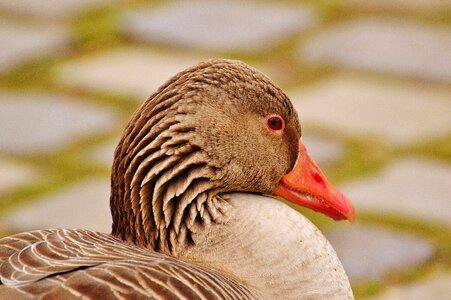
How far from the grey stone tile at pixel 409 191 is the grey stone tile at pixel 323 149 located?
312mm

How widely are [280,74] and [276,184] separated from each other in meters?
3.97

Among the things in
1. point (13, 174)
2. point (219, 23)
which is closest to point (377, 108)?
point (219, 23)

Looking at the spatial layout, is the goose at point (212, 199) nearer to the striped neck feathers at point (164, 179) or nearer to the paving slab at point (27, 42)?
the striped neck feathers at point (164, 179)

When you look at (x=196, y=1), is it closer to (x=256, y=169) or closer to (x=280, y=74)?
(x=280, y=74)

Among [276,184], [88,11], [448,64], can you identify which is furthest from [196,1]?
[276,184]

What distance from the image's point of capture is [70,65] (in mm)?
9195

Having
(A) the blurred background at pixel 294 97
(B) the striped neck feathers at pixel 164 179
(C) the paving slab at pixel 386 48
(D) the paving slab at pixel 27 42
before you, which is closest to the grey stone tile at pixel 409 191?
(A) the blurred background at pixel 294 97

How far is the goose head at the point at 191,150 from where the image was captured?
14.9 feet

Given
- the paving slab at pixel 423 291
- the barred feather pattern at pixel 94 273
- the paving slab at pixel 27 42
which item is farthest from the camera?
the paving slab at pixel 27 42

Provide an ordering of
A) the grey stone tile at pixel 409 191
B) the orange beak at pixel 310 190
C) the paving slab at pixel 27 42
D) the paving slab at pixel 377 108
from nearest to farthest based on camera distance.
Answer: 1. the orange beak at pixel 310 190
2. the grey stone tile at pixel 409 191
3. the paving slab at pixel 377 108
4. the paving slab at pixel 27 42

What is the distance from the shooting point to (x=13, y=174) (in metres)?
7.57

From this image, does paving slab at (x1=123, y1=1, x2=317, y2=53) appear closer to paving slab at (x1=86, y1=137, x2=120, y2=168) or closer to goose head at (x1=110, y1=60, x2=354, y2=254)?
paving slab at (x1=86, y1=137, x2=120, y2=168)

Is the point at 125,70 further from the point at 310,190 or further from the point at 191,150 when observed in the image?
the point at 191,150

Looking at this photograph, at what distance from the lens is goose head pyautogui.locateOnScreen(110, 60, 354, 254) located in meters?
4.53
